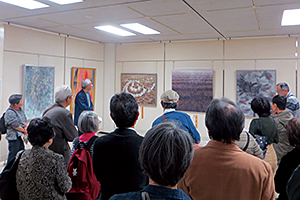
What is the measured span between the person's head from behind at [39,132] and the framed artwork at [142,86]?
6994mm

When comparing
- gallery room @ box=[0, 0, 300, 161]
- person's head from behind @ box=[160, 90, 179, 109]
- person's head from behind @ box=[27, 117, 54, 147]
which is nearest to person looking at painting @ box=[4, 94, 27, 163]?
gallery room @ box=[0, 0, 300, 161]

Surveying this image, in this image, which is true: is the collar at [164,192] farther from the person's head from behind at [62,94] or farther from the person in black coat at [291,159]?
the person's head from behind at [62,94]

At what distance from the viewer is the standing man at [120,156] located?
2.04m

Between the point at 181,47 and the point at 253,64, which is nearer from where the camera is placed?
the point at 253,64

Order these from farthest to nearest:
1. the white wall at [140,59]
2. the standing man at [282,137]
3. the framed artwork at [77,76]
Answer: the framed artwork at [77,76] < the white wall at [140,59] < the standing man at [282,137]

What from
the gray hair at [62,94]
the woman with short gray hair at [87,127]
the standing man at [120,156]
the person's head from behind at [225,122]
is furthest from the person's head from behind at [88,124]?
the person's head from behind at [225,122]

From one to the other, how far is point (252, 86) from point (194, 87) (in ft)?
5.97

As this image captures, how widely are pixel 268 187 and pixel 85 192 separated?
6.32 feet

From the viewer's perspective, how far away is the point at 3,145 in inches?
254

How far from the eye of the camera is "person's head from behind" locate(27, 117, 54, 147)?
2373 millimetres

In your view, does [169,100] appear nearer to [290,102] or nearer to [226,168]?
[226,168]

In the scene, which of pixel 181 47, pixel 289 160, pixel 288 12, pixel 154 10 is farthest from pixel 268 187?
pixel 181 47

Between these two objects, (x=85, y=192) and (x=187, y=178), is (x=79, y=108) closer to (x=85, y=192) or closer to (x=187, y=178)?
(x=85, y=192)

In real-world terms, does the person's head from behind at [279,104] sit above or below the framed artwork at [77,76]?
below
